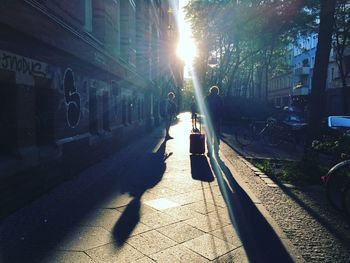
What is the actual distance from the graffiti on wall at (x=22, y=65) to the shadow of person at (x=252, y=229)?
3732 mm

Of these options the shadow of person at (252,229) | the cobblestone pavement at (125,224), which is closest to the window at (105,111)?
the cobblestone pavement at (125,224)

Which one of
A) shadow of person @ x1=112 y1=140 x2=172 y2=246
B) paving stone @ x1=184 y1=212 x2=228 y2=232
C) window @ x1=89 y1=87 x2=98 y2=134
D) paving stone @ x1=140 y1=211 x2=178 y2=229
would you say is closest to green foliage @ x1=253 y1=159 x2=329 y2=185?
shadow of person @ x1=112 y1=140 x2=172 y2=246

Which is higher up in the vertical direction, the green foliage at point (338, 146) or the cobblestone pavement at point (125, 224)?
the green foliage at point (338, 146)

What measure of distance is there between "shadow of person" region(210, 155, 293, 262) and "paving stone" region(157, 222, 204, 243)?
0.55m

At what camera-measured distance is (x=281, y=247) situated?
13.5ft

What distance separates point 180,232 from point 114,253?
3.09 feet

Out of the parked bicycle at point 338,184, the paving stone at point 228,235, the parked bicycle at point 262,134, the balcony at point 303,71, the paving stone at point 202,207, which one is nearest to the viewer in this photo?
the paving stone at point 228,235

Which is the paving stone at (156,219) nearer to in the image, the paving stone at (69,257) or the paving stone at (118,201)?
the paving stone at (118,201)

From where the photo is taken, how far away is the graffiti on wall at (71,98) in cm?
790

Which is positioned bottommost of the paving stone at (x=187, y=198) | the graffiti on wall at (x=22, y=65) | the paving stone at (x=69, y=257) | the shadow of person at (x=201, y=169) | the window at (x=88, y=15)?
the shadow of person at (x=201, y=169)

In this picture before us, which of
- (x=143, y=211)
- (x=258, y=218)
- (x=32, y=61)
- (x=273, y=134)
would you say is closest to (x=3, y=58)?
(x=32, y=61)

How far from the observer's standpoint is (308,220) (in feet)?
16.6

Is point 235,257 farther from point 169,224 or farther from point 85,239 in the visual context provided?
point 85,239

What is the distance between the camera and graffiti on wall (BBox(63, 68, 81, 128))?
7.90m
